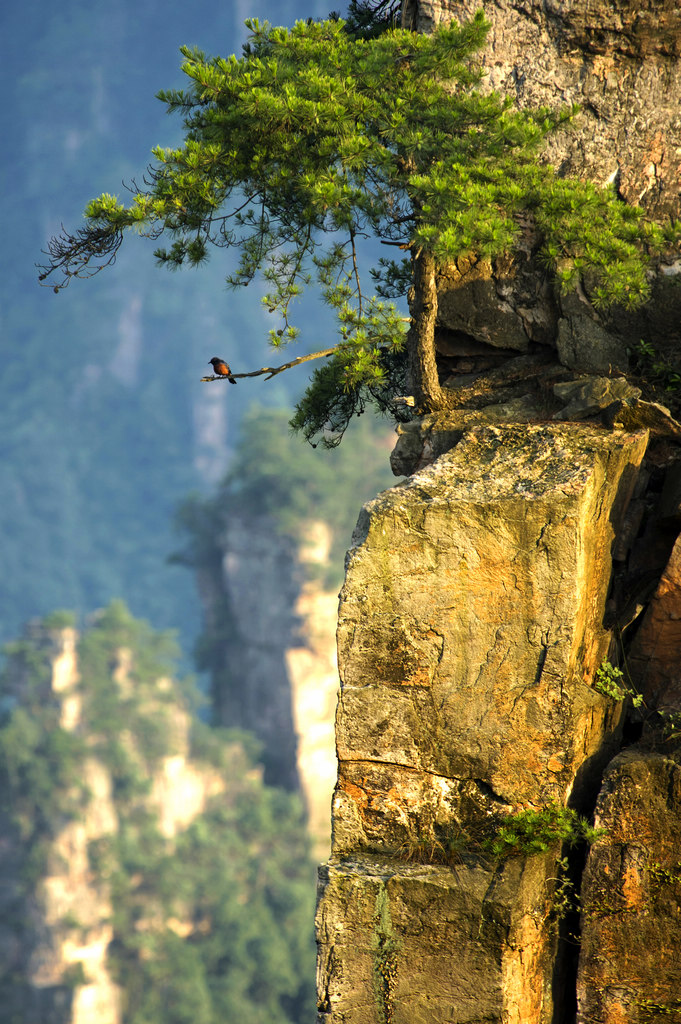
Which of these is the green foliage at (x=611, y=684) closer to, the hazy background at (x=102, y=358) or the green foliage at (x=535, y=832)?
the green foliage at (x=535, y=832)

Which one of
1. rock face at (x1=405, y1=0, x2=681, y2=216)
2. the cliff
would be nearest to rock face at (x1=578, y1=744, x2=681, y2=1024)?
the cliff

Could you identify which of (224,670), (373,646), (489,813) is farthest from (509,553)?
(224,670)

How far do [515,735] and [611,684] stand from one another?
1.92 feet

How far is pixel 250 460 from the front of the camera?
51.3 metres

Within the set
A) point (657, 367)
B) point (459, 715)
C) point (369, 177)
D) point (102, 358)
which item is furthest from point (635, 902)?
point (102, 358)

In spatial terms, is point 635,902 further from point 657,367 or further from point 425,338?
point 425,338

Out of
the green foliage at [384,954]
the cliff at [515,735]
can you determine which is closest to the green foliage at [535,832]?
the cliff at [515,735]

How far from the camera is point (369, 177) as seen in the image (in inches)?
265

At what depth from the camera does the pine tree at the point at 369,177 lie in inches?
242

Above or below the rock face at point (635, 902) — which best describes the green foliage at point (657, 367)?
above

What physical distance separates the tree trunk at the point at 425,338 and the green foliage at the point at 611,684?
2204 mm

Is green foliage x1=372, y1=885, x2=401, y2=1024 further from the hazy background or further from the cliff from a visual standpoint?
the hazy background

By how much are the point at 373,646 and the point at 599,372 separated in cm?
257

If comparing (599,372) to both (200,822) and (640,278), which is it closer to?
(640,278)
